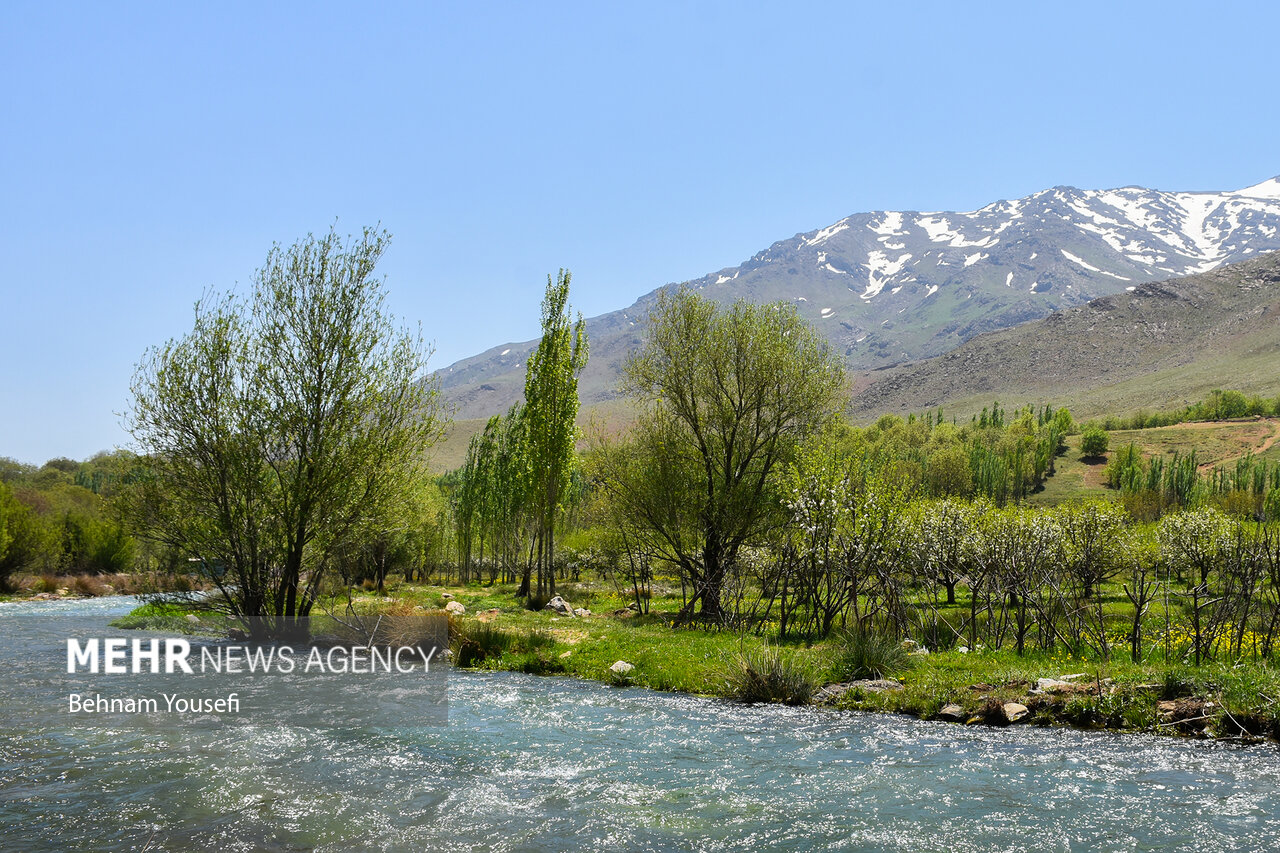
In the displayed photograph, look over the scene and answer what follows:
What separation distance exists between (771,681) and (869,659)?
255 centimetres

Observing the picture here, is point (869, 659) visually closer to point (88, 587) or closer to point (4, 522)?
point (88, 587)

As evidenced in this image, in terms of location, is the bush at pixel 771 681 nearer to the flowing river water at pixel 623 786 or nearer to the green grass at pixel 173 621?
the flowing river water at pixel 623 786

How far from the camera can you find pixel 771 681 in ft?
57.1

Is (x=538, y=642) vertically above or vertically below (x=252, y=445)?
below

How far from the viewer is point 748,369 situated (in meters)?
29.4

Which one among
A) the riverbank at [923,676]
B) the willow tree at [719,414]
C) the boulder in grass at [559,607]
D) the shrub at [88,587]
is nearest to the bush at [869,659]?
the riverbank at [923,676]

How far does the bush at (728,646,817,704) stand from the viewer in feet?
56.3

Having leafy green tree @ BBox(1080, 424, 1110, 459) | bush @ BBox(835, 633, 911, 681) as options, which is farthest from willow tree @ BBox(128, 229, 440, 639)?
leafy green tree @ BBox(1080, 424, 1110, 459)

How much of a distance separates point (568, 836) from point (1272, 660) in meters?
16.0

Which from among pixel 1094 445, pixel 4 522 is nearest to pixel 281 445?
pixel 4 522

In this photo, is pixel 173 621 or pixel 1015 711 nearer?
pixel 1015 711

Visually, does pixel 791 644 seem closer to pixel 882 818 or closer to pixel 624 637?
pixel 624 637

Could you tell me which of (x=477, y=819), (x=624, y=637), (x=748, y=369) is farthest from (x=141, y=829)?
(x=748, y=369)

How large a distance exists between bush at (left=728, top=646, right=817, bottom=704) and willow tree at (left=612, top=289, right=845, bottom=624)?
10.8 metres
